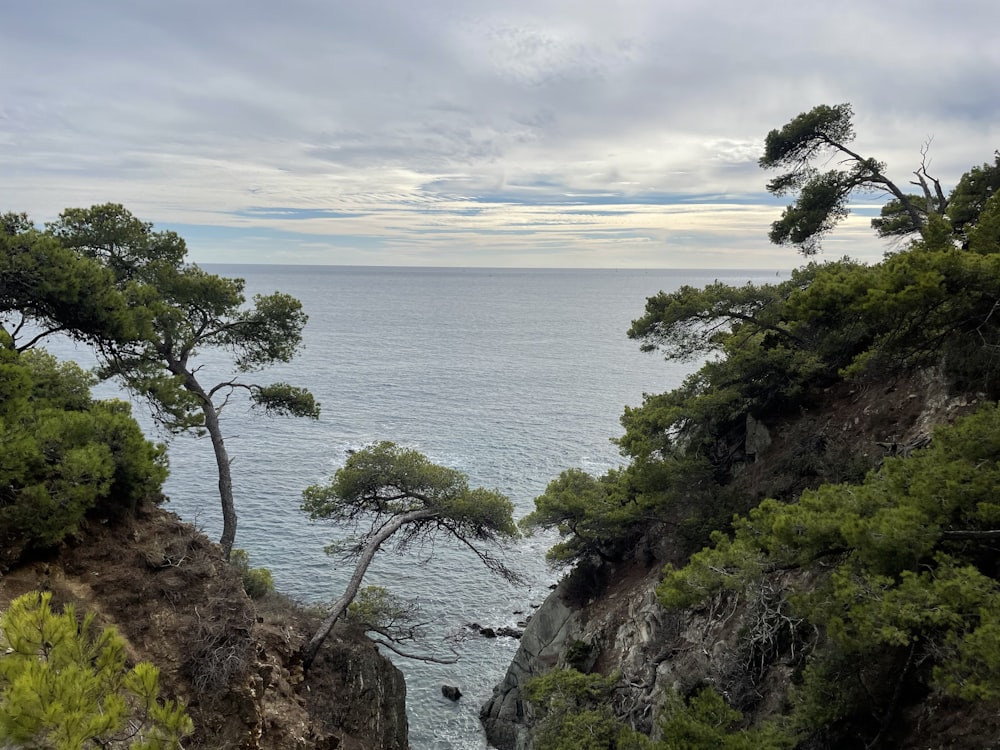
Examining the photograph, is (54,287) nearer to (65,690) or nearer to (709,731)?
(65,690)

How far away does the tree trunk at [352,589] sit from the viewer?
15.5 m

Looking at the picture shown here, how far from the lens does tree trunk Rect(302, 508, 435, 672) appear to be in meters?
15.5

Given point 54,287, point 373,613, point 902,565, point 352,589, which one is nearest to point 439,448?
point 373,613

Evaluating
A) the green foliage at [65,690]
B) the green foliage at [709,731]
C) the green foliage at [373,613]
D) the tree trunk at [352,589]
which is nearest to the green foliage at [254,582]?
the tree trunk at [352,589]

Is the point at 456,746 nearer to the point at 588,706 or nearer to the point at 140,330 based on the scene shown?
the point at 588,706

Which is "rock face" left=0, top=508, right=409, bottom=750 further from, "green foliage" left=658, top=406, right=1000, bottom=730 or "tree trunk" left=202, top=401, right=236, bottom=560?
"green foliage" left=658, top=406, right=1000, bottom=730

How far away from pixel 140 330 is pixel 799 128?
2021cm

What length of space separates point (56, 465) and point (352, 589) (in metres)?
9.96

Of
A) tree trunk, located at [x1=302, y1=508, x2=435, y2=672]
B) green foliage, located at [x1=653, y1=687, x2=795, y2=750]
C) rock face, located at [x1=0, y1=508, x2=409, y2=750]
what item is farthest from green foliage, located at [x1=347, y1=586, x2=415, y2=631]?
green foliage, located at [x1=653, y1=687, x2=795, y2=750]

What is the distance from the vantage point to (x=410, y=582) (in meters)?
30.6

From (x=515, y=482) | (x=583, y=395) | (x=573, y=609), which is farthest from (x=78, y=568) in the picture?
(x=583, y=395)

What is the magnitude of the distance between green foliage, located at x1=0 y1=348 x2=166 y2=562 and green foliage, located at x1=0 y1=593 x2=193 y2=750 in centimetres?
336

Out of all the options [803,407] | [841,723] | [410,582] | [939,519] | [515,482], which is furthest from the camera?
[515,482]

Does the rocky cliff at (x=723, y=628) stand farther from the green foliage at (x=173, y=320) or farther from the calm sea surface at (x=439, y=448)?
the green foliage at (x=173, y=320)
